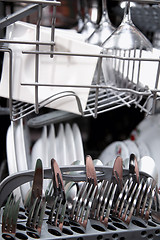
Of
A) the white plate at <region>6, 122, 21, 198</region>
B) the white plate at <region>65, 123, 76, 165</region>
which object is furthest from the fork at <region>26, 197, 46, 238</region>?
the white plate at <region>65, 123, 76, 165</region>

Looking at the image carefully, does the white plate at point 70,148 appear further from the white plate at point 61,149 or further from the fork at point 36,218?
the fork at point 36,218

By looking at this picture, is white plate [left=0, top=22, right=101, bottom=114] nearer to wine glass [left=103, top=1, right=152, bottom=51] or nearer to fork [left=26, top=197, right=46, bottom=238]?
A: wine glass [left=103, top=1, right=152, bottom=51]

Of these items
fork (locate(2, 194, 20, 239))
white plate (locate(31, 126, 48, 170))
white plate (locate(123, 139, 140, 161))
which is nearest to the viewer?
fork (locate(2, 194, 20, 239))

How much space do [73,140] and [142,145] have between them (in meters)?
0.19

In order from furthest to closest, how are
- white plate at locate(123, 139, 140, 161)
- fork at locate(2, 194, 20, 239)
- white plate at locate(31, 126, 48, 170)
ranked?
white plate at locate(123, 139, 140, 161)
white plate at locate(31, 126, 48, 170)
fork at locate(2, 194, 20, 239)

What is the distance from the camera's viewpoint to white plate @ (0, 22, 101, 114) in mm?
512

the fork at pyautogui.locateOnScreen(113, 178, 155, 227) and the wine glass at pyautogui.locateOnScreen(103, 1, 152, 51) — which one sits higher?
the wine glass at pyautogui.locateOnScreen(103, 1, 152, 51)

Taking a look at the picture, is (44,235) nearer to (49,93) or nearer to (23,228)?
(23,228)

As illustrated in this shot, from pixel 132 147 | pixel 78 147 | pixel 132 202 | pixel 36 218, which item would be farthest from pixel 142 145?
pixel 36 218

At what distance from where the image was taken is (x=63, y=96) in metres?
0.50

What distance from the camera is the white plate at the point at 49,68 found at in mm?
512

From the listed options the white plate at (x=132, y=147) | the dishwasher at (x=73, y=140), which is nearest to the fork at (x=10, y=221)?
the dishwasher at (x=73, y=140)

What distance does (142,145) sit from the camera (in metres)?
0.72

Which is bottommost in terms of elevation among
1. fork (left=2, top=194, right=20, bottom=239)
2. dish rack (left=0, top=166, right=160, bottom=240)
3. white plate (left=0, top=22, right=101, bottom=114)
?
dish rack (left=0, top=166, right=160, bottom=240)
